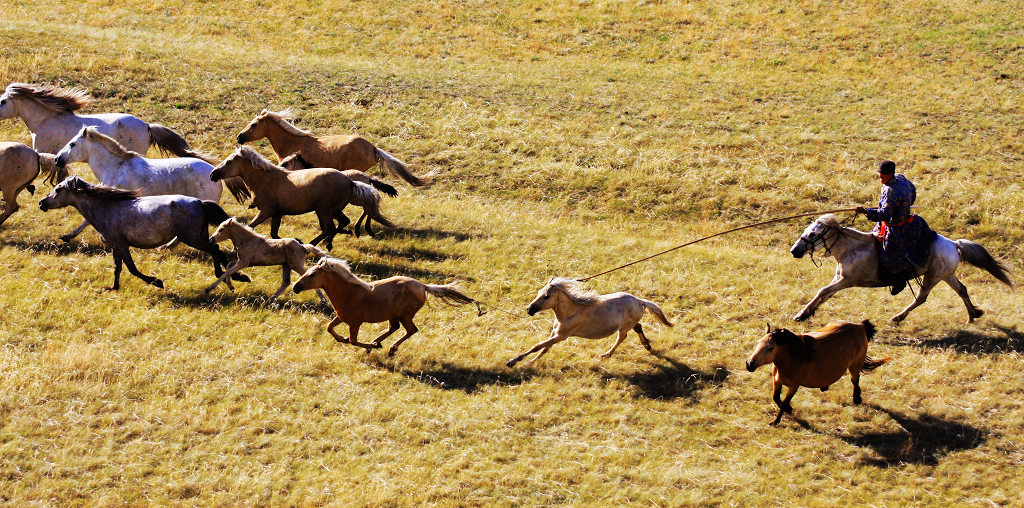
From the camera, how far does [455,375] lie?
11125 mm

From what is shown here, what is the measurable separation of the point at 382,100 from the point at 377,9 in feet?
31.3

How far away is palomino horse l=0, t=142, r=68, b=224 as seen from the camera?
48.4 ft

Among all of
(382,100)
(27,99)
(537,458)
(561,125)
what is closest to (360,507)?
(537,458)

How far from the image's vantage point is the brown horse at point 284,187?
1426cm

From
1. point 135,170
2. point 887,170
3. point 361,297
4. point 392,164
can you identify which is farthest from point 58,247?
point 887,170

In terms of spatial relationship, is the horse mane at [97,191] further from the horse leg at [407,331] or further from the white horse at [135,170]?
the horse leg at [407,331]

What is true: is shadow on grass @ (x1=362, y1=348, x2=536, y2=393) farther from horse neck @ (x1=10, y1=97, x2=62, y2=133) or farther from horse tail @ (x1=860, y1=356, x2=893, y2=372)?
horse neck @ (x1=10, y1=97, x2=62, y2=133)

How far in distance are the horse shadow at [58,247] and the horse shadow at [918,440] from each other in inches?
466

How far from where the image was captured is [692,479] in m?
9.15

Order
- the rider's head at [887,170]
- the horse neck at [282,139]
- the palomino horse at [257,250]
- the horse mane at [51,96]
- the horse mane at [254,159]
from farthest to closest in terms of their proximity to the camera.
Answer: the horse mane at [51,96] < the horse neck at [282,139] < the horse mane at [254,159] < the palomino horse at [257,250] < the rider's head at [887,170]

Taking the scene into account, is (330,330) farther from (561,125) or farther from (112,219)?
(561,125)

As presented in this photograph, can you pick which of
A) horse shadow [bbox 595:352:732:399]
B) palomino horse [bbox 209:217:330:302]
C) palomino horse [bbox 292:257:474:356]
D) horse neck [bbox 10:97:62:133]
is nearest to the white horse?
palomino horse [bbox 209:217:330:302]

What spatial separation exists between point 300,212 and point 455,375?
5023mm

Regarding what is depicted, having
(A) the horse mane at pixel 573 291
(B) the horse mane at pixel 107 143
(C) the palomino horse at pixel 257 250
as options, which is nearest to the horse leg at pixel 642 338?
(A) the horse mane at pixel 573 291
